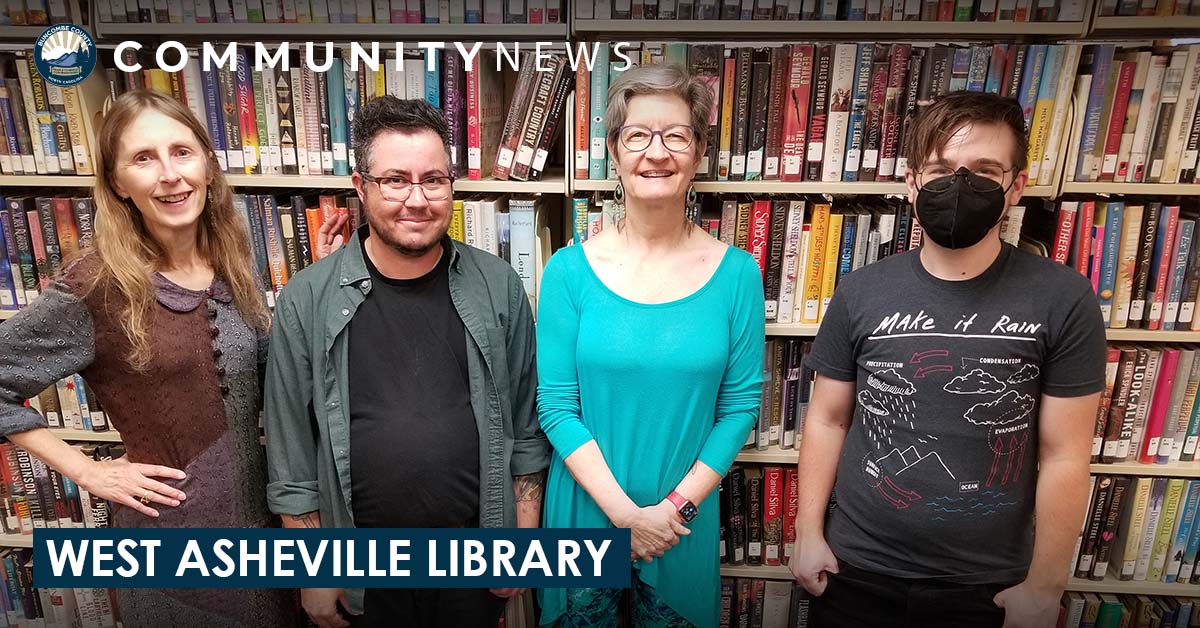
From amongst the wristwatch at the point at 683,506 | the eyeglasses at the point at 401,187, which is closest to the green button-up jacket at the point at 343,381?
the eyeglasses at the point at 401,187

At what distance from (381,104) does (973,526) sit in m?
1.32

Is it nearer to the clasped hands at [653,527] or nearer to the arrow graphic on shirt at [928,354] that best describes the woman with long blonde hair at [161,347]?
the clasped hands at [653,527]

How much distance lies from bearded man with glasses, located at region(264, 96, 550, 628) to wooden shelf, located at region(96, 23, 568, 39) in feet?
1.26

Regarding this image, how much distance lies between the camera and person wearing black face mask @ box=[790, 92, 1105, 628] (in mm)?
1175

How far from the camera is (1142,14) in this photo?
60.1 inches

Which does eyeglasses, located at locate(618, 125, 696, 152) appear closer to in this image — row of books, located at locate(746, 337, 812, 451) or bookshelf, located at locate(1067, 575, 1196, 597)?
row of books, located at locate(746, 337, 812, 451)

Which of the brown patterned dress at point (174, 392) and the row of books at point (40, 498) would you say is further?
the row of books at point (40, 498)

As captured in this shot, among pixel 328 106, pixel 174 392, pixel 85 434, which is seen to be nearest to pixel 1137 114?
pixel 328 106

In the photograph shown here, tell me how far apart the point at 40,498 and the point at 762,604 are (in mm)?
2009

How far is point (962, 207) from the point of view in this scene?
1163 millimetres

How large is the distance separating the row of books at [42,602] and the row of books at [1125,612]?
2630mm

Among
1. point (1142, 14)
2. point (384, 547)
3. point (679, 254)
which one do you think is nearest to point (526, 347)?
point (679, 254)

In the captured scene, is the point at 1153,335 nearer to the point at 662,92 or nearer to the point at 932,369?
the point at 932,369

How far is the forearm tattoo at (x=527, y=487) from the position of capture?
1.47 meters
